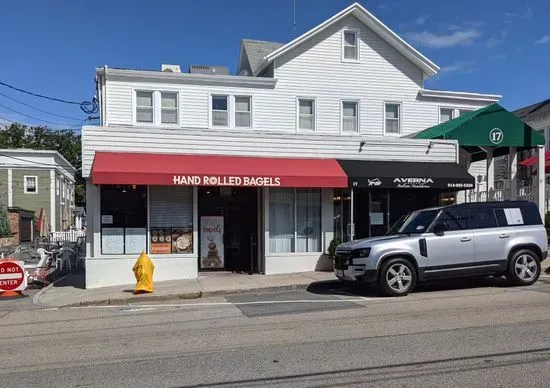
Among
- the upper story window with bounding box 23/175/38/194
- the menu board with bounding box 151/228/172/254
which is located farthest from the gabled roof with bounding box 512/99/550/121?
the upper story window with bounding box 23/175/38/194

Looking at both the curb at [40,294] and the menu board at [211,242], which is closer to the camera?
the curb at [40,294]

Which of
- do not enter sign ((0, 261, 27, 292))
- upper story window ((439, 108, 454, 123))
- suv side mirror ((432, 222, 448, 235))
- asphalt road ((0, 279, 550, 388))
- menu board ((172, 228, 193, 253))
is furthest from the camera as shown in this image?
upper story window ((439, 108, 454, 123))

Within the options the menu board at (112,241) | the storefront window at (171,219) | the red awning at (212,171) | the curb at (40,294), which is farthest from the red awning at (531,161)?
the curb at (40,294)

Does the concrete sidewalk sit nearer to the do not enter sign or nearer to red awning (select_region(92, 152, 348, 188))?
the do not enter sign

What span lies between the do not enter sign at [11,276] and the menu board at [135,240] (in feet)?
8.37

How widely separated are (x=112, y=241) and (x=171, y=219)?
5.32 feet

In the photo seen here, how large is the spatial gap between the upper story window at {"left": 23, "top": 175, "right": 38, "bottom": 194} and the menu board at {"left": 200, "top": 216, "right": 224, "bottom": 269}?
115 feet

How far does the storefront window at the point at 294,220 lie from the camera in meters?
15.6

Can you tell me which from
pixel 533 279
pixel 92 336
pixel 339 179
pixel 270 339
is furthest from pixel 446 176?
pixel 92 336

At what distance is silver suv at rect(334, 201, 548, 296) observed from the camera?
36.5ft

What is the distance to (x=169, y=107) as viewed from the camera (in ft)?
73.8

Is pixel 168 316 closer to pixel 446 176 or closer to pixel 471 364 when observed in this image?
pixel 471 364

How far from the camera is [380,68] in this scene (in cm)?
2428

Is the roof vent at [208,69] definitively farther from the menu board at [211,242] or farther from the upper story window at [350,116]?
the menu board at [211,242]
